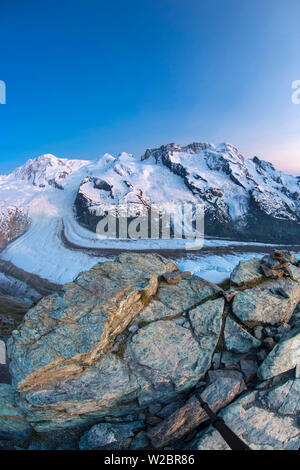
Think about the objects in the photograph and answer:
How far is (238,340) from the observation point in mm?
6414

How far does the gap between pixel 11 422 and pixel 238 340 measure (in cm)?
804

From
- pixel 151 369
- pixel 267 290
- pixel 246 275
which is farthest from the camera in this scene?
pixel 246 275

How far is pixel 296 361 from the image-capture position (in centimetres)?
569

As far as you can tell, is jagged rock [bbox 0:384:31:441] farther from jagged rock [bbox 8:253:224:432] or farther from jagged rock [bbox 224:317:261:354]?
jagged rock [bbox 224:317:261:354]

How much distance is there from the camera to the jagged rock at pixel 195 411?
4988 mm

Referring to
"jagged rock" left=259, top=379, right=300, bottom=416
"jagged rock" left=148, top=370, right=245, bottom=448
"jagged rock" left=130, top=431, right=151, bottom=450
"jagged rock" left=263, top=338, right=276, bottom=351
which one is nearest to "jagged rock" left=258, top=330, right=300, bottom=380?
"jagged rock" left=263, top=338, right=276, bottom=351

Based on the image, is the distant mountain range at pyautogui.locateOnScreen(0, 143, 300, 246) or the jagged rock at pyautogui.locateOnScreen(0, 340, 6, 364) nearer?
the jagged rock at pyautogui.locateOnScreen(0, 340, 6, 364)

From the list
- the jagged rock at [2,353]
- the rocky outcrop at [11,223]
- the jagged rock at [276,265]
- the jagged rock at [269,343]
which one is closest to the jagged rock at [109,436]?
the jagged rock at [269,343]

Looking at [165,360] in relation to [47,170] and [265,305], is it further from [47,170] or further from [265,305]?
[47,170]

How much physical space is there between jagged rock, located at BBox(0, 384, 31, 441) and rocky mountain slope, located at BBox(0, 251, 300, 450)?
0.14 feet

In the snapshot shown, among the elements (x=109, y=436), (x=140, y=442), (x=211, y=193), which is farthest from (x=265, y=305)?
(x=211, y=193)

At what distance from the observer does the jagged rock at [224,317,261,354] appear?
6293mm

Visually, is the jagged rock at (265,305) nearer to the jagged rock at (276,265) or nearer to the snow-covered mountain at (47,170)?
the jagged rock at (276,265)

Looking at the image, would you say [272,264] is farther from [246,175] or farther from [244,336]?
[246,175]
